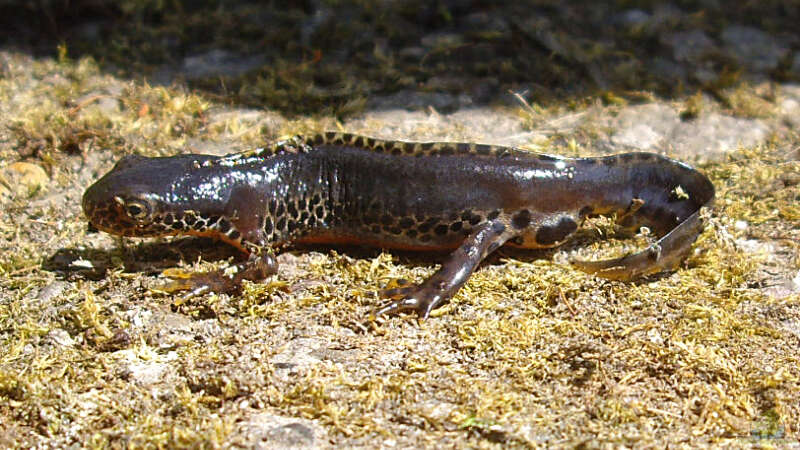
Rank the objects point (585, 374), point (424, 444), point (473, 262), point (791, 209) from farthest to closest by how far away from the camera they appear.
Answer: point (791, 209) → point (473, 262) → point (585, 374) → point (424, 444)

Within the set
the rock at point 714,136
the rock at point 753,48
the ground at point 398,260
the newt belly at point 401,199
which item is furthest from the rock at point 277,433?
the rock at point 753,48

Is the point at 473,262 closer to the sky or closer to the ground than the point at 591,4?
closer to the ground

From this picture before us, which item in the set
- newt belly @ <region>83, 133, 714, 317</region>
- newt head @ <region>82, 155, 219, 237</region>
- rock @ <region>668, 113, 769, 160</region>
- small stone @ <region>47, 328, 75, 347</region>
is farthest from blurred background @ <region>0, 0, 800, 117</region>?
small stone @ <region>47, 328, 75, 347</region>

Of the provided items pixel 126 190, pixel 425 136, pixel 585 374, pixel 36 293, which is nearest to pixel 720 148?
pixel 425 136

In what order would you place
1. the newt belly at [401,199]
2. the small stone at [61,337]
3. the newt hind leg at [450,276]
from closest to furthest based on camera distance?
the small stone at [61,337] < the newt hind leg at [450,276] < the newt belly at [401,199]

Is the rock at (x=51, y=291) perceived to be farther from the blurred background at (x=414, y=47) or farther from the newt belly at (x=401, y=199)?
the blurred background at (x=414, y=47)

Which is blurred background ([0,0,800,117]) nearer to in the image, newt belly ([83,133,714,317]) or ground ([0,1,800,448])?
ground ([0,1,800,448])

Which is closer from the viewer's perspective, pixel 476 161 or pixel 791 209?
pixel 476 161

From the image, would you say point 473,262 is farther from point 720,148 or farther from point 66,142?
point 66,142
